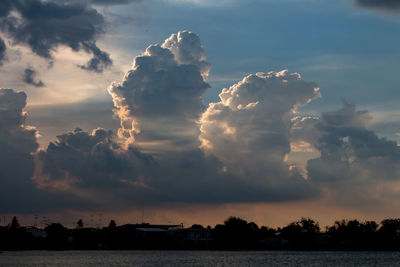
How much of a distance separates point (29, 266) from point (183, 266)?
37269 mm

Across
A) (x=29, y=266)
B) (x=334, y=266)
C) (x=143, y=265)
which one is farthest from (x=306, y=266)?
(x=29, y=266)

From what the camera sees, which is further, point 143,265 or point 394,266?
point 143,265

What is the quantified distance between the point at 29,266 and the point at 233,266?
49178mm

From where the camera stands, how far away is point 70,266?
138 meters

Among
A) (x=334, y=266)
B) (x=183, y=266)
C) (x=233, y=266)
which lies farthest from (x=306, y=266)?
(x=183, y=266)

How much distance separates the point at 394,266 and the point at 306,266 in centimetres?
1990

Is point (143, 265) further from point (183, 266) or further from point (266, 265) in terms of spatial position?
point (266, 265)

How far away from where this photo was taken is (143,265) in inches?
5620

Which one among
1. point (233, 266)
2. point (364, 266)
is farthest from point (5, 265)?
point (364, 266)

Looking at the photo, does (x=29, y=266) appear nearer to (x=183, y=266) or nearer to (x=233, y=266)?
(x=183, y=266)

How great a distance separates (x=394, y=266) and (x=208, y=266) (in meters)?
42.9

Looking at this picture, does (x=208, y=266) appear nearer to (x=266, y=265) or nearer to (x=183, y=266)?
(x=183, y=266)

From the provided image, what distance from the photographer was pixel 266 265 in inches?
5507

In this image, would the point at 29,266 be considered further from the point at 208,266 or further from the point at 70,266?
the point at 208,266
